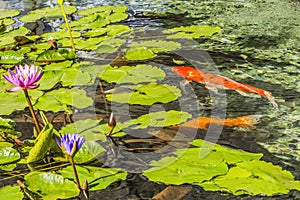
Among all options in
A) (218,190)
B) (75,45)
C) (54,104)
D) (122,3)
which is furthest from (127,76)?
(122,3)

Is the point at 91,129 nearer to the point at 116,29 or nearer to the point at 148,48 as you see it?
the point at 148,48

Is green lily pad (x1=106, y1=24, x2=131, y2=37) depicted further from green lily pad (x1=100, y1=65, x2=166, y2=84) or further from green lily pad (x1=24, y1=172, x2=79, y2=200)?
green lily pad (x1=24, y1=172, x2=79, y2=200)

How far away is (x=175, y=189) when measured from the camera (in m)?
0.94

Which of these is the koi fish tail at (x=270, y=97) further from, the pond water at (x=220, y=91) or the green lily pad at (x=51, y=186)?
the green lily pad at (x=51, y=186)

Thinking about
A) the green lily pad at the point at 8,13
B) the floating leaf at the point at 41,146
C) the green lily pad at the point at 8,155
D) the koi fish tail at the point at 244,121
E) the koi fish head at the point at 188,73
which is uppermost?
the floating leaf at the point at 41,146

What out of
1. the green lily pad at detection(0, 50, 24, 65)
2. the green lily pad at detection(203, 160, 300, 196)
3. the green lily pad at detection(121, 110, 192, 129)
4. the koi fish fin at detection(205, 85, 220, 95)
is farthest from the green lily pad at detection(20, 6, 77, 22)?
the green lily pad at detection(203, 160, 300, 196)

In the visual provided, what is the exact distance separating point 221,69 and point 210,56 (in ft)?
0.42

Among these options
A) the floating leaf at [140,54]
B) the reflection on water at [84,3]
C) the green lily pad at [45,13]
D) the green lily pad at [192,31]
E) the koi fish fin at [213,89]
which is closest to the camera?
the koi fish fin at [213,89]

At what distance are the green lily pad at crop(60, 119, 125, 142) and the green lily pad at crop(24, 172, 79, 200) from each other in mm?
192

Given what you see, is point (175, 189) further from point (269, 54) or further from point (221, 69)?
point (269, 54)

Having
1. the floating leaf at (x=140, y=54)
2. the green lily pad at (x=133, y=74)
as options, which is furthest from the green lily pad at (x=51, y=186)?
the floating leaf at (x=140, y=54)

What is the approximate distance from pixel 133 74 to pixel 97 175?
57cm

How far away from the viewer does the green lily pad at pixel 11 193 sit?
0.91m

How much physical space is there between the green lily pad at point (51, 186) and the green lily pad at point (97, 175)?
36 mm
